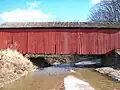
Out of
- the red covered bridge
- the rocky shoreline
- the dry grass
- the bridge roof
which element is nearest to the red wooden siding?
the red covered bridge

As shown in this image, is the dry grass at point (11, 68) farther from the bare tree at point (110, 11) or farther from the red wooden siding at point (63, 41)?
the bare tree at point (110, 11)

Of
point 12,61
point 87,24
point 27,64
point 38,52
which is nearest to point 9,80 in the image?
point 12,61

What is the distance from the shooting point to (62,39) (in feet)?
115

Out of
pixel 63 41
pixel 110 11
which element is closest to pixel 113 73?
pixel 63 41

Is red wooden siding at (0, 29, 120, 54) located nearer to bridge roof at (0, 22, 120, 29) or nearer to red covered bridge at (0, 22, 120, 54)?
red covered bridge at (0, 22, 120, 54)

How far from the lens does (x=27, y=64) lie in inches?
1168

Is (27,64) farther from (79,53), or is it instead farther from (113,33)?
(113,33)

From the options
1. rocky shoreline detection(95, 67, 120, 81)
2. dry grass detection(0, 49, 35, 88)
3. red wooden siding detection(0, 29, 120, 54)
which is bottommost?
rocky shoreline detection(95, 67, 120, 81)

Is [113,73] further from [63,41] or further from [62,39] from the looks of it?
[62,39]

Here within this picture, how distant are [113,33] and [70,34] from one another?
16.3ft

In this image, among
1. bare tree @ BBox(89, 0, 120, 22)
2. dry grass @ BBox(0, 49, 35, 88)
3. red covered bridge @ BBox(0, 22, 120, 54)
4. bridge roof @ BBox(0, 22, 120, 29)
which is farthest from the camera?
bare tree @ BBox(89, 0, 120, 22)

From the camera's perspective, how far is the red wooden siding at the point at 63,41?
115 feet

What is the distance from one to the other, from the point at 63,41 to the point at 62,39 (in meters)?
0.27

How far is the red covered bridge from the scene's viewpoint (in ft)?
115
